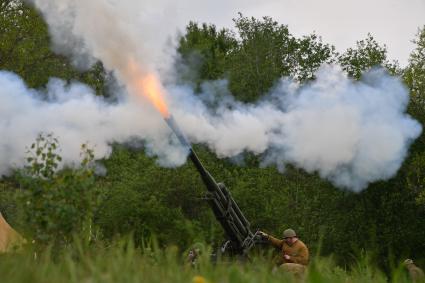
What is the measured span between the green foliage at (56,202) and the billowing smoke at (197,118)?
21.5ft

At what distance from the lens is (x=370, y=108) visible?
20.5 metres

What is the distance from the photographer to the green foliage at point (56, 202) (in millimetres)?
8680

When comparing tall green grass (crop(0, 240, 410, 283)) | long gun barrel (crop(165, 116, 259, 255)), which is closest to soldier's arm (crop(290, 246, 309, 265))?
long gun barrel (crop(165, 116, 259, 255))

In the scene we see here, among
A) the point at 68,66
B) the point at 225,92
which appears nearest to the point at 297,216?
the point at 225,92

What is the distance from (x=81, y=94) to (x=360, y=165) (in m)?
7.12

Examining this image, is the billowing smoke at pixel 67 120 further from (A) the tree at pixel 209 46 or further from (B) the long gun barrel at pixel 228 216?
(A) the tree at pixel 209 46

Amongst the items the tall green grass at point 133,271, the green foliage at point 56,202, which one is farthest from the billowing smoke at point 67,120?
the tall green grass at point 133,271

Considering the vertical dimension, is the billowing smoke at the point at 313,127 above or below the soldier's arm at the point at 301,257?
above

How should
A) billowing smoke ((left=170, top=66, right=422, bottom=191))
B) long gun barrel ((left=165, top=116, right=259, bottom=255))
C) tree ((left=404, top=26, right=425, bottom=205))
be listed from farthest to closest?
tree ((left=404, top=26, right=425, bottom=205))
billowing smoke ((left=170, top=66, right=422, bottom=191))
long gun barrel ((left=165, top=116, right=259, bottom=255))

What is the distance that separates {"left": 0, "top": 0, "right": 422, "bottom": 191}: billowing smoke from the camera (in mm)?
16281

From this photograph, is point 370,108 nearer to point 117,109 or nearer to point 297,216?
point 117,109

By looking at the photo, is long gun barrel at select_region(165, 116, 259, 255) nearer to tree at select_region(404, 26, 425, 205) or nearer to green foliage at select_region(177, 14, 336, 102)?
tree at select_region(404, 26, 425, 205)

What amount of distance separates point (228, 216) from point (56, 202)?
627 cm

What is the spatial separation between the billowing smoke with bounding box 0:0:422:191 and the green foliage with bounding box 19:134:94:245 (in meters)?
6.54
